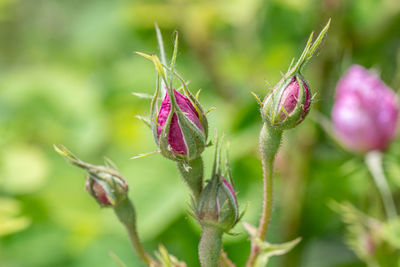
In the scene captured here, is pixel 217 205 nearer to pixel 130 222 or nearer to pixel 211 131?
pixel 130 222

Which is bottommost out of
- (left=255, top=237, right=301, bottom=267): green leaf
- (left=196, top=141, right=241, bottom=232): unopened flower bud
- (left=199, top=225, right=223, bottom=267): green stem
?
(left=255, top=237, right=301, bottom=267): green leaf

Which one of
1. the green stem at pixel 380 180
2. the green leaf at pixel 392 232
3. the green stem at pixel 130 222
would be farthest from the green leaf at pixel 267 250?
the green stem at pixel 380 180

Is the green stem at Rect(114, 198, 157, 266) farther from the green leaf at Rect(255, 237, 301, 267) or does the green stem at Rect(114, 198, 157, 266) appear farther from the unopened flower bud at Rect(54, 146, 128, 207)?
the green leaf at Rect(255, 237, 301, 267)

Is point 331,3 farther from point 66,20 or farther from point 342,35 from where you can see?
point 66,20

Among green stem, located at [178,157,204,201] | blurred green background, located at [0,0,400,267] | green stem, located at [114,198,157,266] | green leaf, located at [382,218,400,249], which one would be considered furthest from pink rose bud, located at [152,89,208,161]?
blurred green background, located at [0,0,400,267]

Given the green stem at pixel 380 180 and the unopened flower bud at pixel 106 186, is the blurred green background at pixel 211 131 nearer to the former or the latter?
the green stem at pixel 380 180
